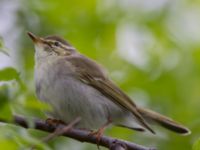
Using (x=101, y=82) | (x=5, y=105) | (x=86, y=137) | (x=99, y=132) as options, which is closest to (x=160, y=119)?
(x=101, y=82)

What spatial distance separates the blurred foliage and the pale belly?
399 mm

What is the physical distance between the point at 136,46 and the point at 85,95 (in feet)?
5.18

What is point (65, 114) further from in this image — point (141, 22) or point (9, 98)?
point (9, 98)

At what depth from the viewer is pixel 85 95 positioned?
5047mm

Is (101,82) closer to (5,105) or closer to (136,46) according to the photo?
(136,46)

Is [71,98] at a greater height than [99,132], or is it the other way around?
[71,98]

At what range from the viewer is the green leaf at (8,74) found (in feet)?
7.34

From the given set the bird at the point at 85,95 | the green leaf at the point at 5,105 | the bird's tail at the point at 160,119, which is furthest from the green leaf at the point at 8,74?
the bird's tail at the point at 160,119

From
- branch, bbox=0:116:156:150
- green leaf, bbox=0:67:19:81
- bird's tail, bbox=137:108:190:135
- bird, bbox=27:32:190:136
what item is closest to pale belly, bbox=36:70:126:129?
bird, bbox=27:32:190:136

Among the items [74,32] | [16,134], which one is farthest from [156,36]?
[16,134]

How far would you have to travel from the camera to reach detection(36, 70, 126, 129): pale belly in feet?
15.8

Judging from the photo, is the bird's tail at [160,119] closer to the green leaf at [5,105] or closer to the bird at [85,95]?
the bird at [85,95]

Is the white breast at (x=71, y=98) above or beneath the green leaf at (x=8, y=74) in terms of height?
above

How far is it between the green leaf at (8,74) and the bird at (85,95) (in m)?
2.31
